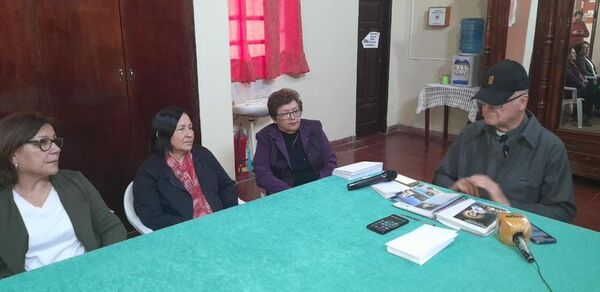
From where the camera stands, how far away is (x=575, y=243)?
54.9 inches

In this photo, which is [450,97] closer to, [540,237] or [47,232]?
[540,237]

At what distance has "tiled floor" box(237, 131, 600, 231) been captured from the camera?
3.43 m

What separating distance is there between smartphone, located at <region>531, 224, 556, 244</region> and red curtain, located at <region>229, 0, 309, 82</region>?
10.0 feet

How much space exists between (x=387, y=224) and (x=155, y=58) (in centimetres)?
188

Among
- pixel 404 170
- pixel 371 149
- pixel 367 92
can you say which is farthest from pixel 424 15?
pixel 404 170

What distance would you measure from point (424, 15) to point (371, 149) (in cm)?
182

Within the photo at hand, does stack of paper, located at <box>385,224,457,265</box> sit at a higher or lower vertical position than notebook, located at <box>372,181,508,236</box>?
lower

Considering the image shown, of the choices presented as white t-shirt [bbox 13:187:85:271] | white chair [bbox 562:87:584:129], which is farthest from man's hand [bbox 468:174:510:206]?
white chair [bbox 562:87:584:129]

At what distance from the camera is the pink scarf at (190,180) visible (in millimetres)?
2176

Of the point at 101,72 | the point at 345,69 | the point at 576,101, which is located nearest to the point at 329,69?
the point at 345,69

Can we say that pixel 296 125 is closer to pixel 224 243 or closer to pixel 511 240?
pixel 224 243

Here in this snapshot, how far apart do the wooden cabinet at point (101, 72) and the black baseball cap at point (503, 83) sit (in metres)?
1.84

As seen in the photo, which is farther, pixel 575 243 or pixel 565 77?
pixel 565 77

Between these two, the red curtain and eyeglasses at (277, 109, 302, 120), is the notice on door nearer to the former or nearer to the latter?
the red curtain
